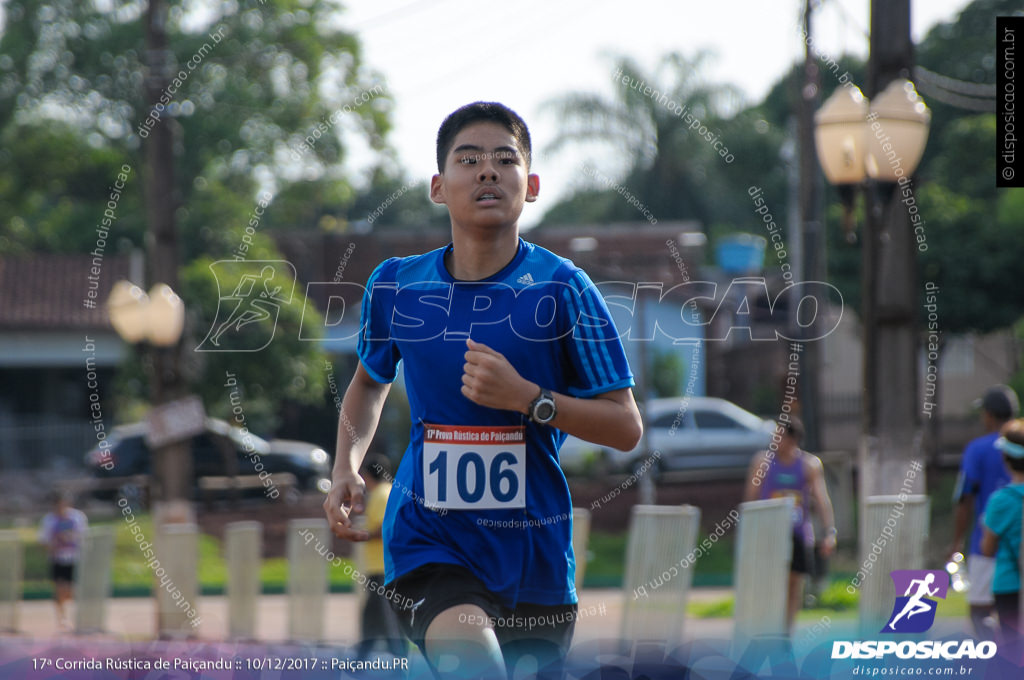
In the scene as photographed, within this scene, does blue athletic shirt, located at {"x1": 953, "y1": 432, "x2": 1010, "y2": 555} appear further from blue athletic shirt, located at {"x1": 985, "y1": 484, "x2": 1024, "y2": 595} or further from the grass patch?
the grass patch

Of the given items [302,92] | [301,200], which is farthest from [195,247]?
[302,92]

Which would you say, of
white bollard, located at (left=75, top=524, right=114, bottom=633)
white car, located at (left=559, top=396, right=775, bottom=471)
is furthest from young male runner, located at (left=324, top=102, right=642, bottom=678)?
white car, located at (left=559, top=396, right=775, bottom=471)

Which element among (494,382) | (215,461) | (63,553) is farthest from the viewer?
(215,461)

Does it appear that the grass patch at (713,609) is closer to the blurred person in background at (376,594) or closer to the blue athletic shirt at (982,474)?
the blurred person in background at (376,594)

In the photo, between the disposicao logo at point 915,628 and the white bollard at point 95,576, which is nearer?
the disposicao logo at point 915,628

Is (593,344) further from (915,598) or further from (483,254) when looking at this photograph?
(915,598)

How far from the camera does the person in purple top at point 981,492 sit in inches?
259

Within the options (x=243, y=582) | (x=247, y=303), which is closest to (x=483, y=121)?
(x=247, y=303)

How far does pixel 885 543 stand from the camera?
6.71m

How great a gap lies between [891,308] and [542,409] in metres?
4.84

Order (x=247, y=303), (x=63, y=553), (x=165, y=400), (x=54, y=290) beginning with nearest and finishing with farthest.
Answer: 1. (x=247, y=303)
2. (x=165, y=400)
3. (x=63, y=553)
4. (x=54, y=290)

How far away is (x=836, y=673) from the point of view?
444 centimetres

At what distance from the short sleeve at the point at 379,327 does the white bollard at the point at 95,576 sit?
28.1ft

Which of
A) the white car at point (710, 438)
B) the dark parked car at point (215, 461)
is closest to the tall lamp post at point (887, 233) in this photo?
the white car at point (710, 438)
